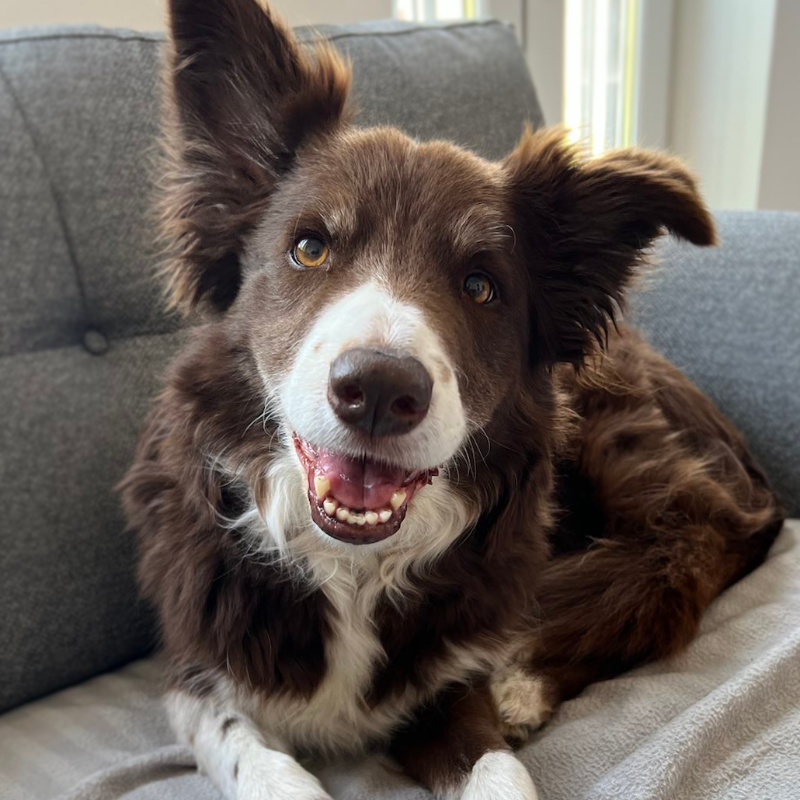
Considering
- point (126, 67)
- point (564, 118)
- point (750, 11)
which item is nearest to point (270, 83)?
point (126, 67)

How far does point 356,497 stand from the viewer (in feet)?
4.17

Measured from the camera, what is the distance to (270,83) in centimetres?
148

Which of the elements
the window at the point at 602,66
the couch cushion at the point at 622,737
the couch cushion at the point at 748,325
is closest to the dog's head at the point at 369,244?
the couch cushion at the point at 622,737

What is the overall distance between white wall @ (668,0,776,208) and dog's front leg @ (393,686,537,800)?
10.2 ft

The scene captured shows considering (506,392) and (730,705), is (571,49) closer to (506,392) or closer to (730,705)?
(506,392)

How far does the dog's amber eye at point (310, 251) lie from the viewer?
1393 mm

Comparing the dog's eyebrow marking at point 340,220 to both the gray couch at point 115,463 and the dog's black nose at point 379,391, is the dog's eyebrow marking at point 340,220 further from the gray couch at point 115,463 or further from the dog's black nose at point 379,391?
the gray couch at point 115,463

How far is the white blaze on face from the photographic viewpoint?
3.86 ft

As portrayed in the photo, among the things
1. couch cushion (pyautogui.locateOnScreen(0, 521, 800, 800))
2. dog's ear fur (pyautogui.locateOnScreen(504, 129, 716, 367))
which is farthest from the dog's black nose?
couch cushion (pyautogui.locateOnScreen(0, 521, 800, 800))

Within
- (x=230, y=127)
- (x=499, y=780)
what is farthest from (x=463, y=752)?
(x=230, y=127)

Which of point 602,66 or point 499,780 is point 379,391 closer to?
point 499,780

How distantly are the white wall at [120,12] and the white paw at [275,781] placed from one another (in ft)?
4.87

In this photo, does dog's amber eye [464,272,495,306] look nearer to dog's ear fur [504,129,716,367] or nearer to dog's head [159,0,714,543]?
dog's head [159,0,714,543]

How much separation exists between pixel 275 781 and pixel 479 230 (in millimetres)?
915
